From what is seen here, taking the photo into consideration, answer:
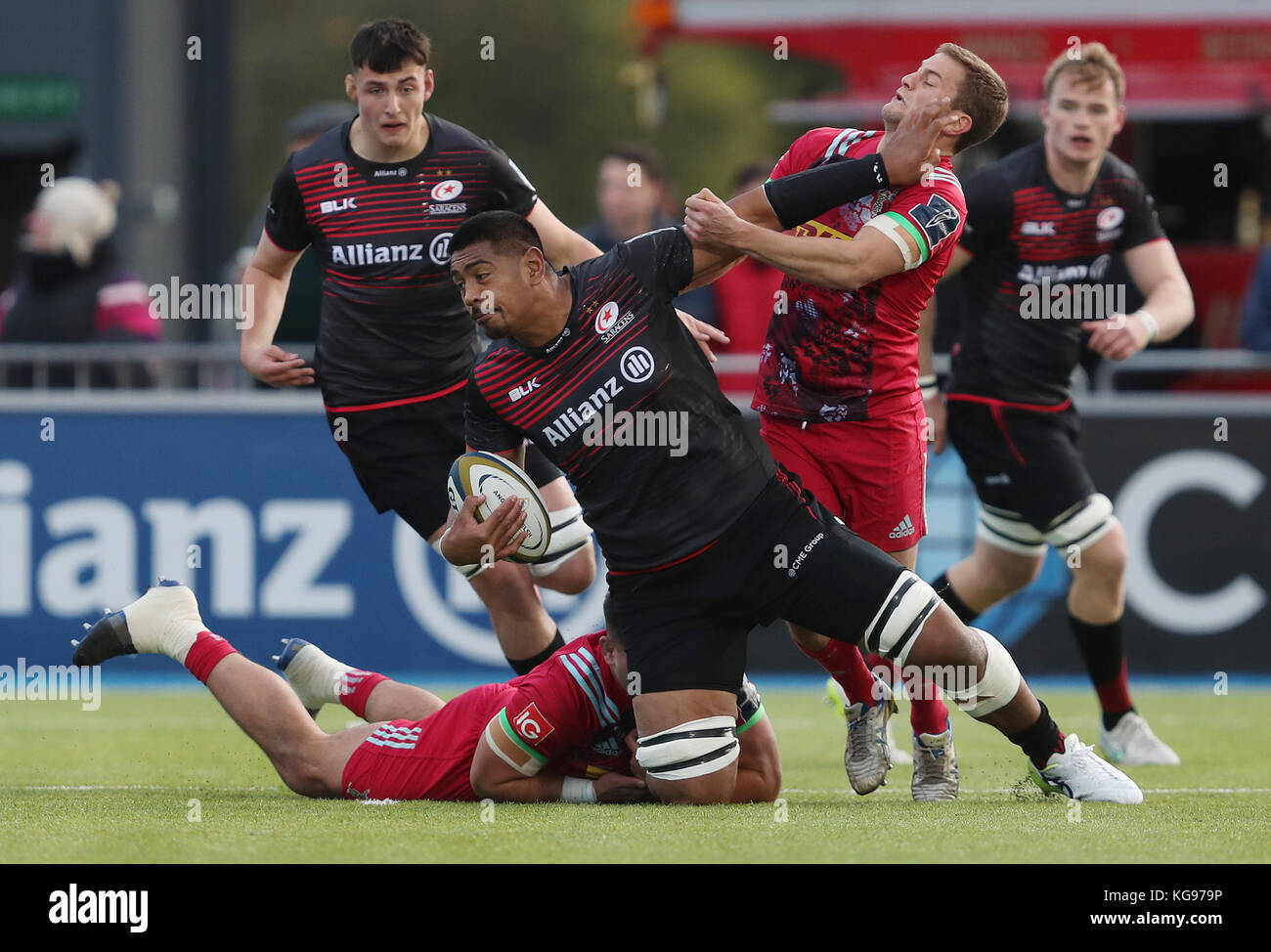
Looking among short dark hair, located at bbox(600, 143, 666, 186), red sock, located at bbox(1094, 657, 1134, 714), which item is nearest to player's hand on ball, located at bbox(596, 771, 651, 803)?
red sock, located at bbox(1094, 657, 1134, 714)

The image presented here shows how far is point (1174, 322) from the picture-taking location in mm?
7543

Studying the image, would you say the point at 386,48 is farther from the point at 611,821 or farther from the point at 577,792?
the point at 611,821

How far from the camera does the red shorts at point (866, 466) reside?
252 inches

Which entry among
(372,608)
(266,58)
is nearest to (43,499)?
(372,608)

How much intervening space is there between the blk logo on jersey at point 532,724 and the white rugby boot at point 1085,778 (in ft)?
5.21

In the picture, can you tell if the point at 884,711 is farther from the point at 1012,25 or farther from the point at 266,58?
the point at 266,58

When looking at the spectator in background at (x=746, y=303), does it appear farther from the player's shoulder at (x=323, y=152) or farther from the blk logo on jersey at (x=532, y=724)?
the blk logo on jersey at (x=532, y=724)

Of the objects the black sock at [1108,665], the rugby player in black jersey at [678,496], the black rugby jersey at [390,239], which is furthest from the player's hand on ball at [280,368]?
the black sock at [1108,665]

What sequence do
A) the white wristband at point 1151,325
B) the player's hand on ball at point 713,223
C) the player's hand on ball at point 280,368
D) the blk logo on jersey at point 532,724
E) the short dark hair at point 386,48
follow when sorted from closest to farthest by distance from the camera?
the player's hand on ball at point 713,223, the blk logo on jersey at point 532,724, the short dark hair at point 386,48, the player's hand on ball at point 280,368, the white wristband at point 1151,325

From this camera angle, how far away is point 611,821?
5.50 metres

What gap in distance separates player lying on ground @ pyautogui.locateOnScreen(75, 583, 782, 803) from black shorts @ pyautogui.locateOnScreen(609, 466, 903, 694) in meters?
0.12

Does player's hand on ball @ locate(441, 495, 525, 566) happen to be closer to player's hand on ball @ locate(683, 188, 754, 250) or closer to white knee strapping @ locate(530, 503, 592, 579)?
player's hand on ball @ locate(683, 188, 754, 250)

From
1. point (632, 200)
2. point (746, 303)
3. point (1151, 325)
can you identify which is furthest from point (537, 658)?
point (746, 303)

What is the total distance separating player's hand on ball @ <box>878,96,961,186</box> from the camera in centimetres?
592
